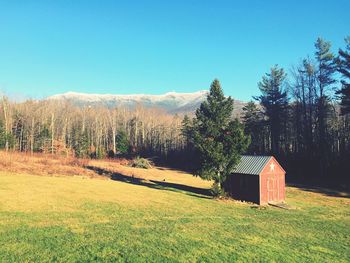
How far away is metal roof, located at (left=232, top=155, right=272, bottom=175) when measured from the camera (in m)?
37.5

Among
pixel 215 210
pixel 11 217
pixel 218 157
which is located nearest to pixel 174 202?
pixel 215 210

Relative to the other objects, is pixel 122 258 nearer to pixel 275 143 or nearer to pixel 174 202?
pixel 174 202

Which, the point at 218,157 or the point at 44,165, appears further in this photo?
the point at 44,165

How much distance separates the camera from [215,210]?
3022 cm

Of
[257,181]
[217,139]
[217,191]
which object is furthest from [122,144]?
[257,181]

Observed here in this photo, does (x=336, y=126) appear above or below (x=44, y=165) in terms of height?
above

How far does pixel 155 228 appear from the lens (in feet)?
71.2

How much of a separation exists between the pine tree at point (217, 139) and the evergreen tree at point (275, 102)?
35.6 m

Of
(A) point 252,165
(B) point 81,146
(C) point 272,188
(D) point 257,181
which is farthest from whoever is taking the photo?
(B) point 81,146

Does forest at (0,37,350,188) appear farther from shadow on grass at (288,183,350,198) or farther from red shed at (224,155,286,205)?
red shed at (224,155,286,205)

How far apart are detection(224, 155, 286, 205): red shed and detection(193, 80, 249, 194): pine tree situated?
2.01 m

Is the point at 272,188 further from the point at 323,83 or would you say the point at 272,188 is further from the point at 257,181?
the point at 323,83

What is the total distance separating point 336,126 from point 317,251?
6129cm

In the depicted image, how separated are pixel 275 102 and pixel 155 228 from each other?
2204 inches
